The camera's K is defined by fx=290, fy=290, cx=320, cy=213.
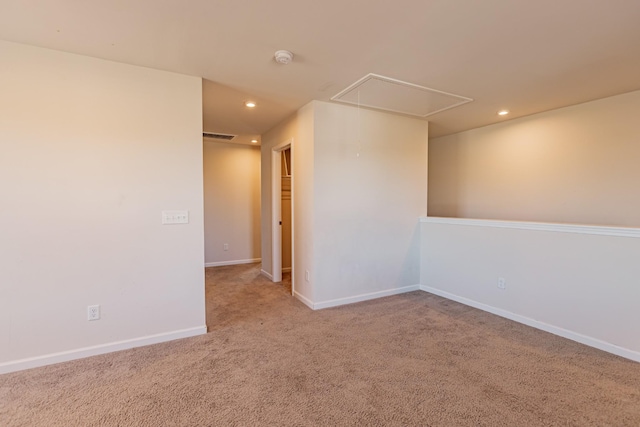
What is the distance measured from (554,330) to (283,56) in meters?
3.41

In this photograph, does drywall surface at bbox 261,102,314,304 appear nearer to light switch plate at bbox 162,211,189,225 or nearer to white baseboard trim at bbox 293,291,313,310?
white baseboard trim at bbox 293,291,313,310

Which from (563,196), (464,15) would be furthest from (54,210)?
(563,196)

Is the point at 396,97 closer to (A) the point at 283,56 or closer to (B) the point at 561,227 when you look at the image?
(A) the point at 283,56

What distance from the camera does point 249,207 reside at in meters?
5.87

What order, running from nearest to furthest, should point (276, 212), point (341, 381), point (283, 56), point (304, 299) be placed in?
1. point (341, 381)
2. point (283, 56)
3. point (304, 299)
4. point (276, 212)

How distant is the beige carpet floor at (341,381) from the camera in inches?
65.2

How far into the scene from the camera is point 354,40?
204 cm

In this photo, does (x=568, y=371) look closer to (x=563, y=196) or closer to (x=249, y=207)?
(x=563, y=196)

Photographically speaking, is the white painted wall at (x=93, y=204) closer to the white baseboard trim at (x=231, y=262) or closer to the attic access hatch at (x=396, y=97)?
the attic access hatch at (x=396, y=97)

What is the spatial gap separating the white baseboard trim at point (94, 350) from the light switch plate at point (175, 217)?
99 cm

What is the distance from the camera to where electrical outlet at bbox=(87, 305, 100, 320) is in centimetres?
231

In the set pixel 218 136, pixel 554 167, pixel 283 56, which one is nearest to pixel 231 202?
pixel 218 136

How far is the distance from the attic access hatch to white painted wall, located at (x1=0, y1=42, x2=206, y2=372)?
154 centimetres

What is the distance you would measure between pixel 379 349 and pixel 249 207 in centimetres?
415
